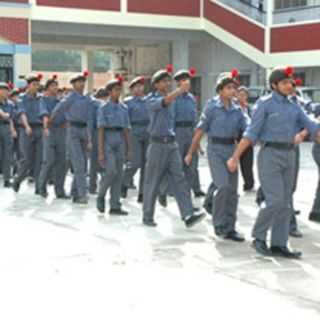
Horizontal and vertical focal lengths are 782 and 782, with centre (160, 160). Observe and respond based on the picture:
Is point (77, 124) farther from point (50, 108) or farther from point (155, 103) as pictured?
point (155, 103)

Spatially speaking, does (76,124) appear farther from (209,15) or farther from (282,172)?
(209,15)

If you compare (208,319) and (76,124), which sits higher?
(76,124)

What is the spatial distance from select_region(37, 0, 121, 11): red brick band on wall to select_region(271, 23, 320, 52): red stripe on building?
21.6 feet

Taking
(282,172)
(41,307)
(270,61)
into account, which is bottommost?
(41,307)

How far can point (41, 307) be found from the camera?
5.91 metres

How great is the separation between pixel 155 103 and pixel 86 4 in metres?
22.1

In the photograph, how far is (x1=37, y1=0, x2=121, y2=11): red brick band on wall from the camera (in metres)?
29.6

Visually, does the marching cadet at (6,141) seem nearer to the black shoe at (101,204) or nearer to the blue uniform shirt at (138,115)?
the blue uniform shirt at (138,115)

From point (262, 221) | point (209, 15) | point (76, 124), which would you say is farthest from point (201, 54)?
point (262, 221)

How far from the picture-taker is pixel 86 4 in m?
30.4

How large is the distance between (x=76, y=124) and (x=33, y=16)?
1860 centimetres

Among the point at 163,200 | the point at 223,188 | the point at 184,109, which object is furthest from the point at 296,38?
the point at 223,188

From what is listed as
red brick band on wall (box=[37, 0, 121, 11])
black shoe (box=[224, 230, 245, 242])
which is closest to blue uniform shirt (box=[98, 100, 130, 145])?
black shoe (box=[224, 230, 245, 242])

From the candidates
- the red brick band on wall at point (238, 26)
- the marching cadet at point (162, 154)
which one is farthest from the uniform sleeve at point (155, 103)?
the red brick band on wall at point (238, 26)
